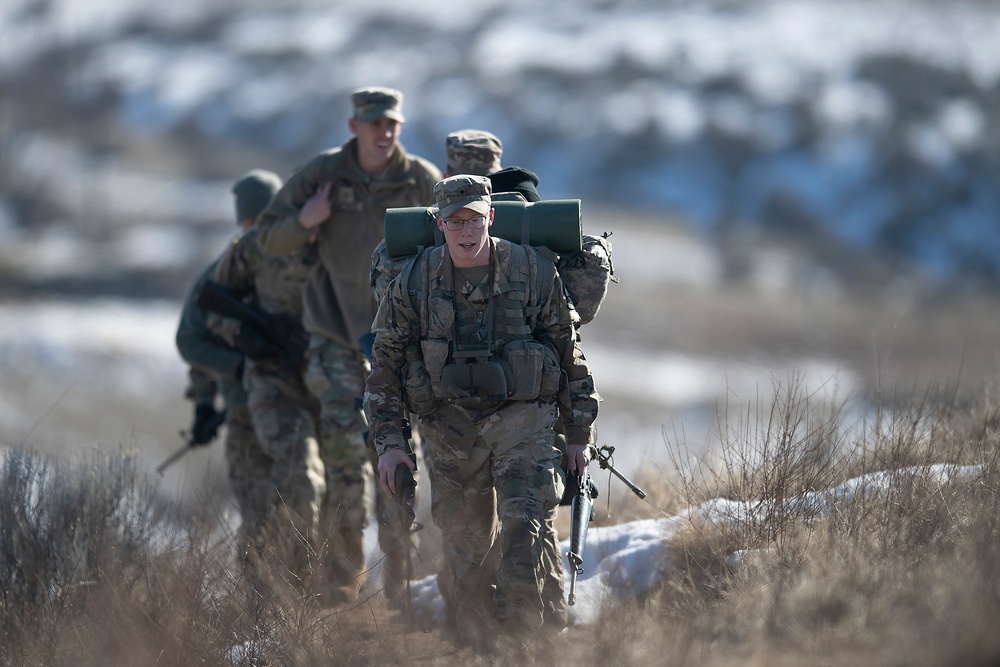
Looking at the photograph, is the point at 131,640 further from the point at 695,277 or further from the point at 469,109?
the point at 469,109

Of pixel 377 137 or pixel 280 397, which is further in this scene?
pixel 280 397

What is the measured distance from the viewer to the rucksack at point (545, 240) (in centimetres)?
540

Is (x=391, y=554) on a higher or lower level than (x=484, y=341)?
lower

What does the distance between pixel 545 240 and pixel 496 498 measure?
1.17 m

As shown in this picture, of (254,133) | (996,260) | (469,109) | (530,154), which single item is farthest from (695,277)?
(254,133)

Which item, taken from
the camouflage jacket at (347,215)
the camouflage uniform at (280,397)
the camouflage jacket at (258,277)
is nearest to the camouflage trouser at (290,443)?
the camouflage uniform at (280,397)

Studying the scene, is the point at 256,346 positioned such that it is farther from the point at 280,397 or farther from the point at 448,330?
the point at 448,330

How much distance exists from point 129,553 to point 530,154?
1759 inches

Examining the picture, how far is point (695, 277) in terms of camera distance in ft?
124

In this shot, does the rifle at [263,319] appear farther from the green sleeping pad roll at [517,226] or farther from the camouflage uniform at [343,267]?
the green sleeping pad roll at [517,226]

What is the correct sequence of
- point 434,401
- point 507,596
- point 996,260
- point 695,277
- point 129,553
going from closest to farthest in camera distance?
point 507,596 → point 434,401 → point 129,553 → point 695,277 → point 996,260

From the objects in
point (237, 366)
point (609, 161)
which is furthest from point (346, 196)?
point (609, 161)

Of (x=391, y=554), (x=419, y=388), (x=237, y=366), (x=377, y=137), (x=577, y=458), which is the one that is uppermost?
(x=377, y=137)

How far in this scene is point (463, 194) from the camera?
5.01 metres
